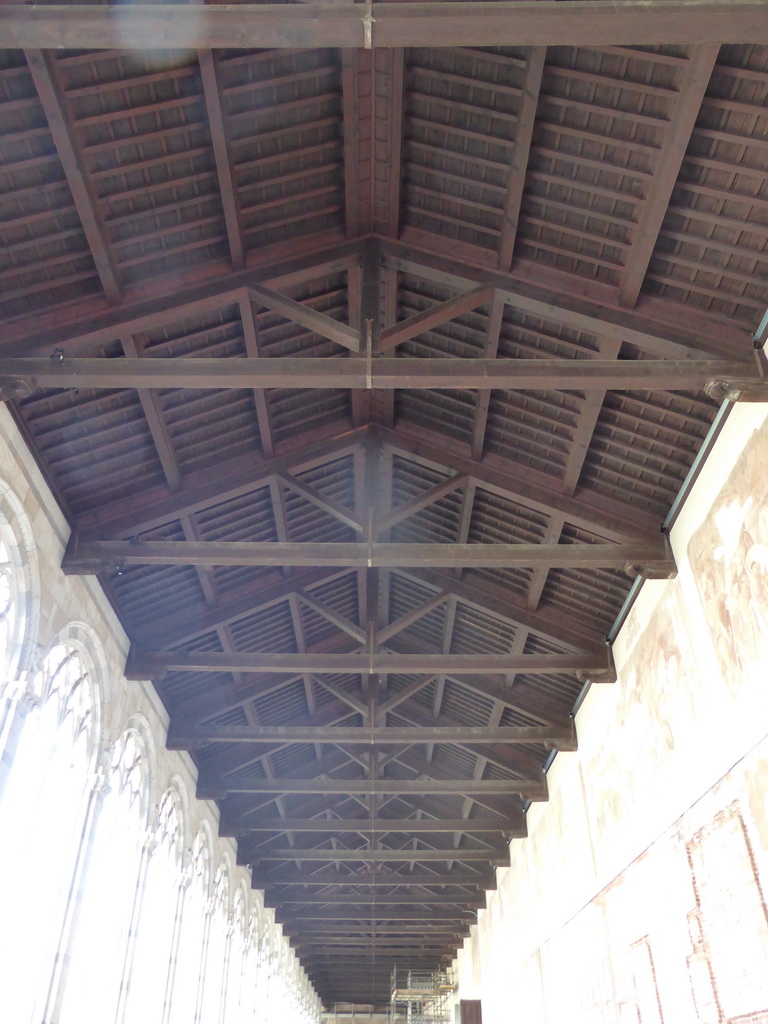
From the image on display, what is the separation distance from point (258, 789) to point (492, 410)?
12.4 metres

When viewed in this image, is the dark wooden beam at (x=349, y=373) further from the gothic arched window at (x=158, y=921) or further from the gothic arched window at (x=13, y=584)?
the gothic arched window at (x=158, y=921)

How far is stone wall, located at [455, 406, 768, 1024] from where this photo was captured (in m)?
9.12

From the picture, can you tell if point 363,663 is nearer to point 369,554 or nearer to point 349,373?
point 369,554

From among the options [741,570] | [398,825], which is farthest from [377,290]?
[398,825]

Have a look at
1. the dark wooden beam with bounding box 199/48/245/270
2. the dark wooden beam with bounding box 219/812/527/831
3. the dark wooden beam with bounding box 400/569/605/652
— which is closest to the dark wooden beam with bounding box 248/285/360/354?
the dark wooden beam with bounding box 199/48/245/270

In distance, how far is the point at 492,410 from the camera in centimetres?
1302

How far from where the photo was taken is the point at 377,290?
1095 cm

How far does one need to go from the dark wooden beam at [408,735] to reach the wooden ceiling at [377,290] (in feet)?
6.88

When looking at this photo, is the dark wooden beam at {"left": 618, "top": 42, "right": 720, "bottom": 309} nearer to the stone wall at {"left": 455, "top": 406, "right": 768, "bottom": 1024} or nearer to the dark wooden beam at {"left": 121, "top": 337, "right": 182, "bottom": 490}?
the stone wall at {"left": 455, "top": 406, "right": 768, "bottom": 1024}

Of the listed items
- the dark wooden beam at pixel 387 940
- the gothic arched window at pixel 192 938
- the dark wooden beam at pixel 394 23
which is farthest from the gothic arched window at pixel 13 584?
the dark wooden beam at pixel 387 940

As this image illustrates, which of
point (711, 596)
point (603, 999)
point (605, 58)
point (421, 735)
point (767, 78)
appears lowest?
point (603, 999)

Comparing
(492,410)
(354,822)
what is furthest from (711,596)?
(354,822)

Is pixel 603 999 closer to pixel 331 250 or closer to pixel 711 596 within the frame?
pixel 711 596

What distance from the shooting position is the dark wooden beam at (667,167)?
788cm
